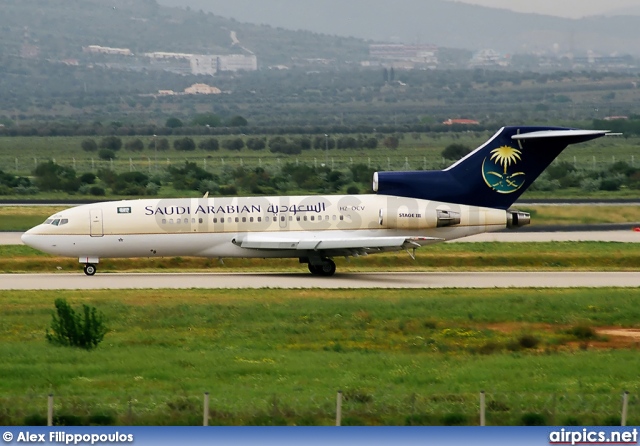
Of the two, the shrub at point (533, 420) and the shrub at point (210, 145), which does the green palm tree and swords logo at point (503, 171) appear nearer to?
the shrub at point (533, 420)

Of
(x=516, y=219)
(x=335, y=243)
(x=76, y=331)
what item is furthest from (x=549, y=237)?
(x=76, y=331)

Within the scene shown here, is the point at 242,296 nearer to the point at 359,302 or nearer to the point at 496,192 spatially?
the point at 359,302

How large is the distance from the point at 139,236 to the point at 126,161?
6464 cm

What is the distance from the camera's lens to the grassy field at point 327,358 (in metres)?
20.4

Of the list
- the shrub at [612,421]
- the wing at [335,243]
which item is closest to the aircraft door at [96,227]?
Result: the wing at [335,243]

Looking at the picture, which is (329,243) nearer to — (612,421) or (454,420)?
(454,420)

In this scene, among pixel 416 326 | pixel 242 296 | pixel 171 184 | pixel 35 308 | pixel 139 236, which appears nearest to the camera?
pixel 416 326

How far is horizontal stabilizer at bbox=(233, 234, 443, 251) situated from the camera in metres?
41.2

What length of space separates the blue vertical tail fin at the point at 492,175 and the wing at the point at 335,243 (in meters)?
2.23

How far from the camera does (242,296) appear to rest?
120 feet

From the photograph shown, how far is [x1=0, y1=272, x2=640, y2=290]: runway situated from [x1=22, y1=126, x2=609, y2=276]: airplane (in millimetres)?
959

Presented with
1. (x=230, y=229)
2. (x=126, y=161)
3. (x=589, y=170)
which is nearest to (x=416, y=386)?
(x=230, y=229)

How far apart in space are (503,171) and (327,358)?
19.0 meters

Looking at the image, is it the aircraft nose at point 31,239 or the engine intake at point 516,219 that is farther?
the engine intake at point 516,219
